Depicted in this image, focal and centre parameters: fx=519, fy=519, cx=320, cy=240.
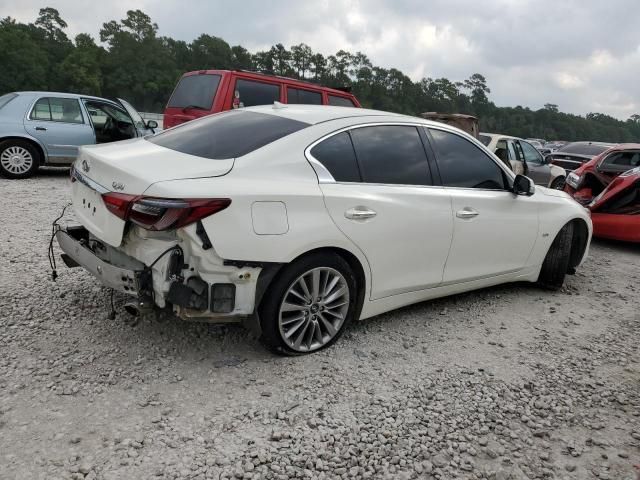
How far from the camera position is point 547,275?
4996mm

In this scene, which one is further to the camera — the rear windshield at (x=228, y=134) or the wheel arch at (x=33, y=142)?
the wheel arch at (x=33, y=142)

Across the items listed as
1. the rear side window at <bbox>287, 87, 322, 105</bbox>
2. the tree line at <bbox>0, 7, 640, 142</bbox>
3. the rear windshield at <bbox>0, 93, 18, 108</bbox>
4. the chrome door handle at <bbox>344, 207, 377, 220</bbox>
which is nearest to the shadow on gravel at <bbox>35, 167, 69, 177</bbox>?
the rear windshield at <bbox>0, 93, 18, 108</bbox>

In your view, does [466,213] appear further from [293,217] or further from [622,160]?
[622,160]

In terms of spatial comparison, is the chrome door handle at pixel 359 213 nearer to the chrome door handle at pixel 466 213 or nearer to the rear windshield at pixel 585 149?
the chrome door handle at pixel 466 213

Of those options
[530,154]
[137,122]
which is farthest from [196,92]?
[530,154]

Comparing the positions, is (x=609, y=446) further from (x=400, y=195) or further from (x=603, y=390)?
(x=400, y=195)

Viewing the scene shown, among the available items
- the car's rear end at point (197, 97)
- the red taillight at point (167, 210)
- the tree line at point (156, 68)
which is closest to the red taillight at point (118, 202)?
the red taillight at point (167, 210)

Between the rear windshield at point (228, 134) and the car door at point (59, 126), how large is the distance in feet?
19.3

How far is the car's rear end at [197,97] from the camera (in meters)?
8.32

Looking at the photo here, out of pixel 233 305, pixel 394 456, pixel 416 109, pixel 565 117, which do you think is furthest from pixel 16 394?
pixel 565 117

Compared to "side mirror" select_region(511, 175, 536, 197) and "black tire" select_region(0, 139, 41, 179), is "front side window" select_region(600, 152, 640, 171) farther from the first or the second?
"black tire" select_region(0, 139, 41, 179)

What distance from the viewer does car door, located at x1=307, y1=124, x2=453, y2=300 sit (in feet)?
10.8

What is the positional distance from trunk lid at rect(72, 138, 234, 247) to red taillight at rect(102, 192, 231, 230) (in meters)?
0.07

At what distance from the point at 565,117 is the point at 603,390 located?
123880 millimetres
